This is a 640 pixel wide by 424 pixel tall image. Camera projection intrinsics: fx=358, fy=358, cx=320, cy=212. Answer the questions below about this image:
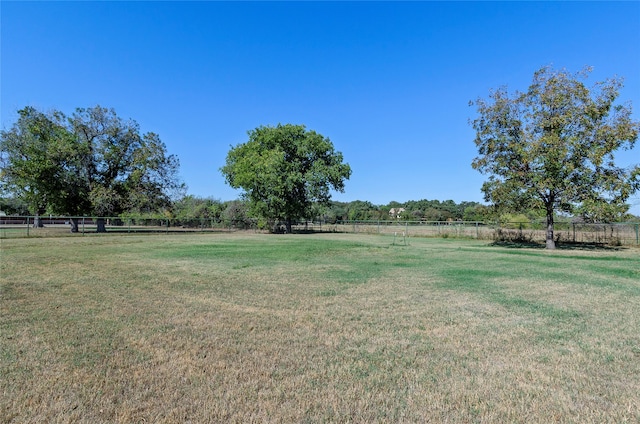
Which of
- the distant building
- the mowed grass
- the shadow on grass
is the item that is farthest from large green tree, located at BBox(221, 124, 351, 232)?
the distant building

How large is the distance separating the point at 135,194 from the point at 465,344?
34.6 m

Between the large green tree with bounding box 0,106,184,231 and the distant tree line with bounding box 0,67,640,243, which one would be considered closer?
the distant tree line with bounding box 0,67,640,243

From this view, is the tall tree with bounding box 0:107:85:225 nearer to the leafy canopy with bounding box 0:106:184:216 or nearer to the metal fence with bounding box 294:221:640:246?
the leafy canopy with bounding box 0:106:184:216

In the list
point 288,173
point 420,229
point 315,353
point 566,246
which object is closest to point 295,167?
point 288,173

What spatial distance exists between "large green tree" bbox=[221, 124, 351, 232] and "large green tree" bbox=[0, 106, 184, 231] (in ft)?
28.4

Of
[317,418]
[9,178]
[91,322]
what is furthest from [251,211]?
[317,418]

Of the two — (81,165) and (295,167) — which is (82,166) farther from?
(295,167)

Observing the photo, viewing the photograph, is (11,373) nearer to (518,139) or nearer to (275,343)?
A: (275,343)

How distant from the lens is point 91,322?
477cm

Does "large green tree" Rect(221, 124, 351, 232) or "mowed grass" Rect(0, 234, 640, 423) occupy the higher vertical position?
"large green tree" Rect(221, 124, 351, 232)

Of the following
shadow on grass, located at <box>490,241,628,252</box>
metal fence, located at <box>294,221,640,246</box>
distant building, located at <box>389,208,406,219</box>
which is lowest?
shadow on grass, located at <box>490,241,628,252</box>

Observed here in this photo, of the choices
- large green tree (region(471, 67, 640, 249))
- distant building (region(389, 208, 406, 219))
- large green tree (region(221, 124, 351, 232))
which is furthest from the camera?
distant building (region(389, 208, 406, 219))

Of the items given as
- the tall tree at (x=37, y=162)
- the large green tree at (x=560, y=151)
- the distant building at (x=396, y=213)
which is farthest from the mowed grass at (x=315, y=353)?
the distant building at (x=396, y=213)

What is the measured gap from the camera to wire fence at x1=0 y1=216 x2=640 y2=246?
2388cm
